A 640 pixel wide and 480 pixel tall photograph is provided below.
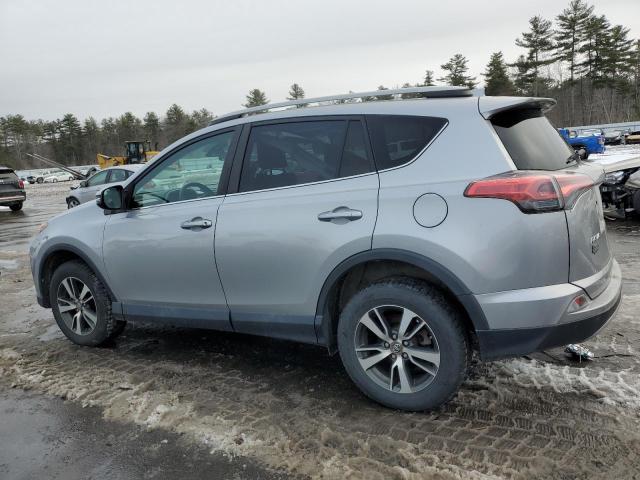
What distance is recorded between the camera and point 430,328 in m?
3.01

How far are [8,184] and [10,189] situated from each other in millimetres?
207

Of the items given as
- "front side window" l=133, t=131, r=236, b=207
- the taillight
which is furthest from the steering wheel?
the taillight

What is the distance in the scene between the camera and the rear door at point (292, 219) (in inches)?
127

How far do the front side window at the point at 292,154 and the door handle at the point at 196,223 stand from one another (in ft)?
1.11

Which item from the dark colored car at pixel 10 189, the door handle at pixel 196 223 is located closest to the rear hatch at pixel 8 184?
the dark colored car at pixel 10 189

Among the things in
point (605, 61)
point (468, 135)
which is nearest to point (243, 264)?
point (468, 135)

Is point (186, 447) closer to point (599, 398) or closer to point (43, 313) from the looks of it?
point (599, 398)

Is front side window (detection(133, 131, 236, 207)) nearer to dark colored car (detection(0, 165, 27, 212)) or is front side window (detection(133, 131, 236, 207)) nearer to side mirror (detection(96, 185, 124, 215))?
side mirror (detection(96, 185, 124, 215))

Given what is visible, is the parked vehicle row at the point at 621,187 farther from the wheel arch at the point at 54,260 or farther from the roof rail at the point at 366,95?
the wheel arch at the point at 54,260

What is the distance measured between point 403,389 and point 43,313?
4615 mm

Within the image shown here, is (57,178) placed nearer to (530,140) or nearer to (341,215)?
(341,215)

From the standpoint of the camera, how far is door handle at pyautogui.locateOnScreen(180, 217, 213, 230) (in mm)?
3750

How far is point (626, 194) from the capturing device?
Answer: 31.7 ft

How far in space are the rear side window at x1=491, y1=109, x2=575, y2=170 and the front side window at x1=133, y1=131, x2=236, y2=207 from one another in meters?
1.85
